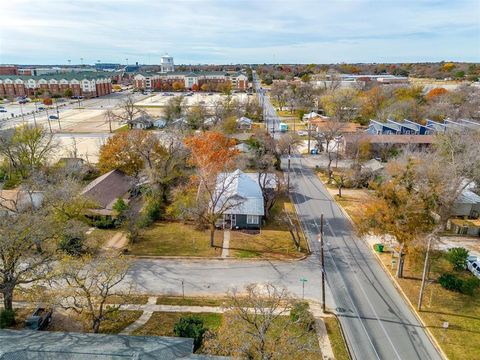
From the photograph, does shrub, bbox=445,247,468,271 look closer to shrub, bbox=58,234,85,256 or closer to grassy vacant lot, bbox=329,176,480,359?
grassy vacant lot, bbox=329,176,480,359

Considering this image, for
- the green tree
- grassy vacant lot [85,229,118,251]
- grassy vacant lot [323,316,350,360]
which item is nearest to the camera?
grassy vacant lot [323,316,350,360]

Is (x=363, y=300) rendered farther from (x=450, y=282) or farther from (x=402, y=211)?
(x=402, y=211)

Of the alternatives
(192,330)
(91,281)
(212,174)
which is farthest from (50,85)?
(192,330)

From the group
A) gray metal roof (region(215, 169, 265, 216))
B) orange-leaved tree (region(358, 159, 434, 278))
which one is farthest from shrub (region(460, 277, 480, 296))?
gray metal roof (region(215, 169, 265, 216))

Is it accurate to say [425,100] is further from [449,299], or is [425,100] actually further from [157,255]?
[157,255]

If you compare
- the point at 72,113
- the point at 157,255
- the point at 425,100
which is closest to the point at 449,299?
the point at 157,255

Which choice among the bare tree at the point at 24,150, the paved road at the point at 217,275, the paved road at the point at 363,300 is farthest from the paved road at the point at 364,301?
the bare tree at the point at 24,150
